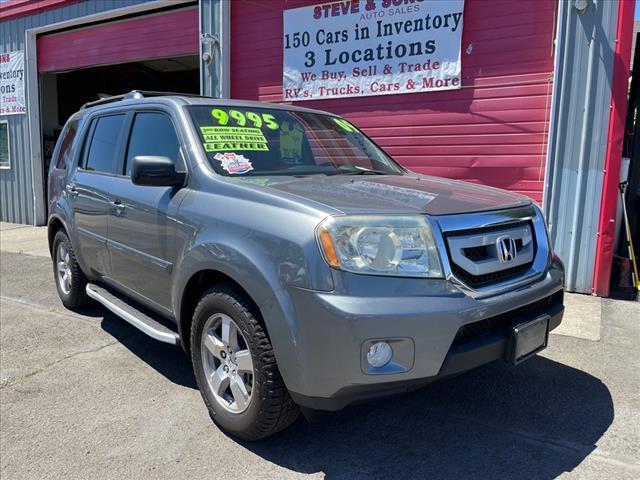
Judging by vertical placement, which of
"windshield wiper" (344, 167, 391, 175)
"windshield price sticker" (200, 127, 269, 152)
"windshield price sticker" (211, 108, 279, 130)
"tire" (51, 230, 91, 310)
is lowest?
"tire" (51, 230, 91, 310)

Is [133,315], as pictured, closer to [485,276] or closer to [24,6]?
[485,276]

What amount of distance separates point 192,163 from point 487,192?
177cm

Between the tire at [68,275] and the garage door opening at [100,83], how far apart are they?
905 centimetres

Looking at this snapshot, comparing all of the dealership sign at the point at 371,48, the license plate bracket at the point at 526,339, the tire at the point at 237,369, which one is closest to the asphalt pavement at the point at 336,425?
the tire at the point at 237,369

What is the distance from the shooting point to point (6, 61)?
1202cm

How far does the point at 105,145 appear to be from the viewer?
4.46 meters

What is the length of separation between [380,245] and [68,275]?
388cm

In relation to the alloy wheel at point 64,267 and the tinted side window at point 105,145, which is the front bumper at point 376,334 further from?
the alloy wheel at point 64,267

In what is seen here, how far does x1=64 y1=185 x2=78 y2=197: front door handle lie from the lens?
4.71 m

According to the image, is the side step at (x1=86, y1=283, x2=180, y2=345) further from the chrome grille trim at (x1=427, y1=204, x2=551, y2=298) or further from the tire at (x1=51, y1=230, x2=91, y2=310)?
the chrome grille trim at (x1=427, y1=204, x2=551, y2=298)

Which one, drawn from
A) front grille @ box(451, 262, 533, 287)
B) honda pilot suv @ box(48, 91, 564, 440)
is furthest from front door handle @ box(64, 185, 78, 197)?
front grille @ box(451, 262, 533, 287)

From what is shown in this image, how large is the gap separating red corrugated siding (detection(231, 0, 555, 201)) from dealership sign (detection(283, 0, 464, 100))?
0.15 m

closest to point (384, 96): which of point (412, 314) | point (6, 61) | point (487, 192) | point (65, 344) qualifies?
point (487, 192)

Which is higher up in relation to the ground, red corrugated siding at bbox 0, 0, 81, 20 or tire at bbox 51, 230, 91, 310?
red corrugated siding at bbox 0, 0, 81, 20
